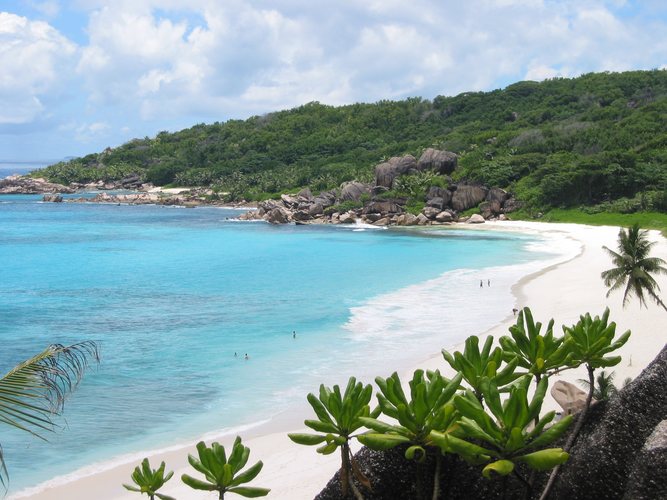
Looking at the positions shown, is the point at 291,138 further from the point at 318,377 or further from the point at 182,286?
the point at 318,377

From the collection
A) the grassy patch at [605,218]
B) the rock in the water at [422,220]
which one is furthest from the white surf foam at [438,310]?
the rock in the water at [422,220]

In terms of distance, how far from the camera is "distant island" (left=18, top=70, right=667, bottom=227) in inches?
2837

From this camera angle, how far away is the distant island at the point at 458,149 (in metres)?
72.1

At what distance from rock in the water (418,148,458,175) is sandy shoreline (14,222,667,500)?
5002cm

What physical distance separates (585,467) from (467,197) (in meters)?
77.8

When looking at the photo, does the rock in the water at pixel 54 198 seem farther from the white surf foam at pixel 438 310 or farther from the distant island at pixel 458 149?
the white surf foam at pixel 438 310

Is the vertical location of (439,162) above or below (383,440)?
above

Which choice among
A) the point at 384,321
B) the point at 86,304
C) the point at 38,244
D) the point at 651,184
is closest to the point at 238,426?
the point at 384,321

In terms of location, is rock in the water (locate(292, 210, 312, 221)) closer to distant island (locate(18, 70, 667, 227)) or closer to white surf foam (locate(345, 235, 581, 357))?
distant island (locate(18, 70, 667, 227))

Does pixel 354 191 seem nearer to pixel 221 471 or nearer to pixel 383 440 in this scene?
pixel 221 471

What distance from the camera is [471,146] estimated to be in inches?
3964

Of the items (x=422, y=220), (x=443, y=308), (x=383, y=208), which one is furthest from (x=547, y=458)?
(x=383, y=208)

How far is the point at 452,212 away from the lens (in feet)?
265

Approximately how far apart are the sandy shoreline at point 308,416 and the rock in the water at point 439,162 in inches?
1969
